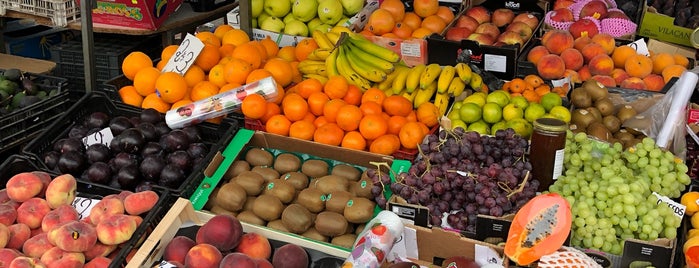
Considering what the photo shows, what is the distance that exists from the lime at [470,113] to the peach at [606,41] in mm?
1237

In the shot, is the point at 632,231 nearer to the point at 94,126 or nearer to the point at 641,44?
the point at 641,44

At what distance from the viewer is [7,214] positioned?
2.14 metres

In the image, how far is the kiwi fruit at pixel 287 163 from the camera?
266 centimetres

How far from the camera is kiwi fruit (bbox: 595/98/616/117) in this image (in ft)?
9.79

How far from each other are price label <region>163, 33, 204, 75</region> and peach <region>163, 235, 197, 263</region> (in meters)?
1.34

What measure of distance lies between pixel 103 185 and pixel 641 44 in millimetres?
2948

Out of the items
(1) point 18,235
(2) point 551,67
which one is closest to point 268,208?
(1) point 18,235

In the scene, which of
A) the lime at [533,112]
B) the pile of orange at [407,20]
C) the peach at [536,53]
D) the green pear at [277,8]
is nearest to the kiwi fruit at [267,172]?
the lime at [533,112]

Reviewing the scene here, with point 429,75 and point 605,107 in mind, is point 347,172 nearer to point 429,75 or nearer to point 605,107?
point 429,75

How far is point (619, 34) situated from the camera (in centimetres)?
399

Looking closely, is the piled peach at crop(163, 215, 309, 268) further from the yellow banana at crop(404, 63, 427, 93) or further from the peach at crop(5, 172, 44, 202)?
the yellow banana at crop(404, 63, 427, 93)

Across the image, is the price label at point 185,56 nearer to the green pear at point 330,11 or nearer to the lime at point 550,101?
the green pear at point 330,11

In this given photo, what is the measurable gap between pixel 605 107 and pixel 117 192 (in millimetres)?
2138

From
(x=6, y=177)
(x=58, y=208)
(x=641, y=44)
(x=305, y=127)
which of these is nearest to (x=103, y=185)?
(x=58, y=208)
